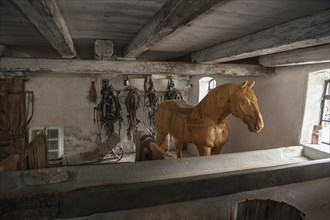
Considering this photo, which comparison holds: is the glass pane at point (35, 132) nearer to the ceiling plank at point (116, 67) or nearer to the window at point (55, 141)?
the window at point (55, 141)

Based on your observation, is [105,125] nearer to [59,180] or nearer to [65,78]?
[65,78]

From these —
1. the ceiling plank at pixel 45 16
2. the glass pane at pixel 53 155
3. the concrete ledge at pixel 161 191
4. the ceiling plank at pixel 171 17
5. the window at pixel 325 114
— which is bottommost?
the glass pane at pixel 53 155

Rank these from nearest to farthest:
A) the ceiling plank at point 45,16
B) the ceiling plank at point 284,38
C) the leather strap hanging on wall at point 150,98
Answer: the ceiling plank at point 45,16
the ceiling plank at point 284,38
the leather strap hanging on wall at point 150,98

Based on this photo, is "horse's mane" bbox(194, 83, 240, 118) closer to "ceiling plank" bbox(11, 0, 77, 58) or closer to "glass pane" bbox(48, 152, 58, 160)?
"ceiling plank" bbox(11, 0, 77, 58)

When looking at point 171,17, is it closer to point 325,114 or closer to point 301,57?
point 301,57

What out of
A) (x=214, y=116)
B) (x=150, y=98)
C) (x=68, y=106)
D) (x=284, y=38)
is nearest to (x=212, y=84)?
(x=150, y=98)

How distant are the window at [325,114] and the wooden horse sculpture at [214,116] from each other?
1.07 m

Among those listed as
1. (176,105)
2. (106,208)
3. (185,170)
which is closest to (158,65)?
(176,105)

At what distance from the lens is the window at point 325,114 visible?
2633mm

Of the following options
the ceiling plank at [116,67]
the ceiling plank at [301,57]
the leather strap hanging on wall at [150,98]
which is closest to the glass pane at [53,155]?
the leather strap hanging on wall at [150,98]

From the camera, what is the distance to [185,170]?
1.80m

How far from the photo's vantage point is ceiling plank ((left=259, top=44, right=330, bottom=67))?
2049 mm

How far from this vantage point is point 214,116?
8.23ft

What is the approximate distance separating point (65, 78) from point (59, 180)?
12.6 feet
